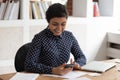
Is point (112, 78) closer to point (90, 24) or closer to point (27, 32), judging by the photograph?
point (27, 32)

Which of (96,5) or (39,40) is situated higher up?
(96,5)

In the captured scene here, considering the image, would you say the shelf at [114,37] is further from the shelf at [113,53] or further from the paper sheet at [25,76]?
the paper sheet at [25,76]

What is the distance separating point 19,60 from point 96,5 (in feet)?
8.21

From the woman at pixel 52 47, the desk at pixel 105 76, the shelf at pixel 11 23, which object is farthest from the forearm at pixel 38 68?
the shelf at pixel 11 23

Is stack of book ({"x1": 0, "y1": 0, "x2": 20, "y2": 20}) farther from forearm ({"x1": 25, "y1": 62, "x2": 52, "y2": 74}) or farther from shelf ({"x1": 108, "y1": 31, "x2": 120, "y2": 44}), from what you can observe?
shelf ({"x1": 108, "y1": 31, "x2": 120, "y2": 44})

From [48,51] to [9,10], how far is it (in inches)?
54.8

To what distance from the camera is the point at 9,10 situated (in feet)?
11.1

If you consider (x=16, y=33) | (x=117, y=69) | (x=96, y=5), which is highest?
(x=96, y=5)

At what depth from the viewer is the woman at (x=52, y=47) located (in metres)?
2.07

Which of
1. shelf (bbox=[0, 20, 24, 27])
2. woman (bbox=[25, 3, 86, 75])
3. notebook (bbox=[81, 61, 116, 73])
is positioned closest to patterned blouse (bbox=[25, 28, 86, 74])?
woman (bbox=[25, 3, 86, 75])

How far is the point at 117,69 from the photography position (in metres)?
2.24

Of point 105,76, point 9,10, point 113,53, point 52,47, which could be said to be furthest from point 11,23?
point 113,53

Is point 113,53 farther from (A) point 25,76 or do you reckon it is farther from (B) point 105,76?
(A) point 25,76

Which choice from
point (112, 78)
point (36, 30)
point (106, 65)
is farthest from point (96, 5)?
point (112, 78)
